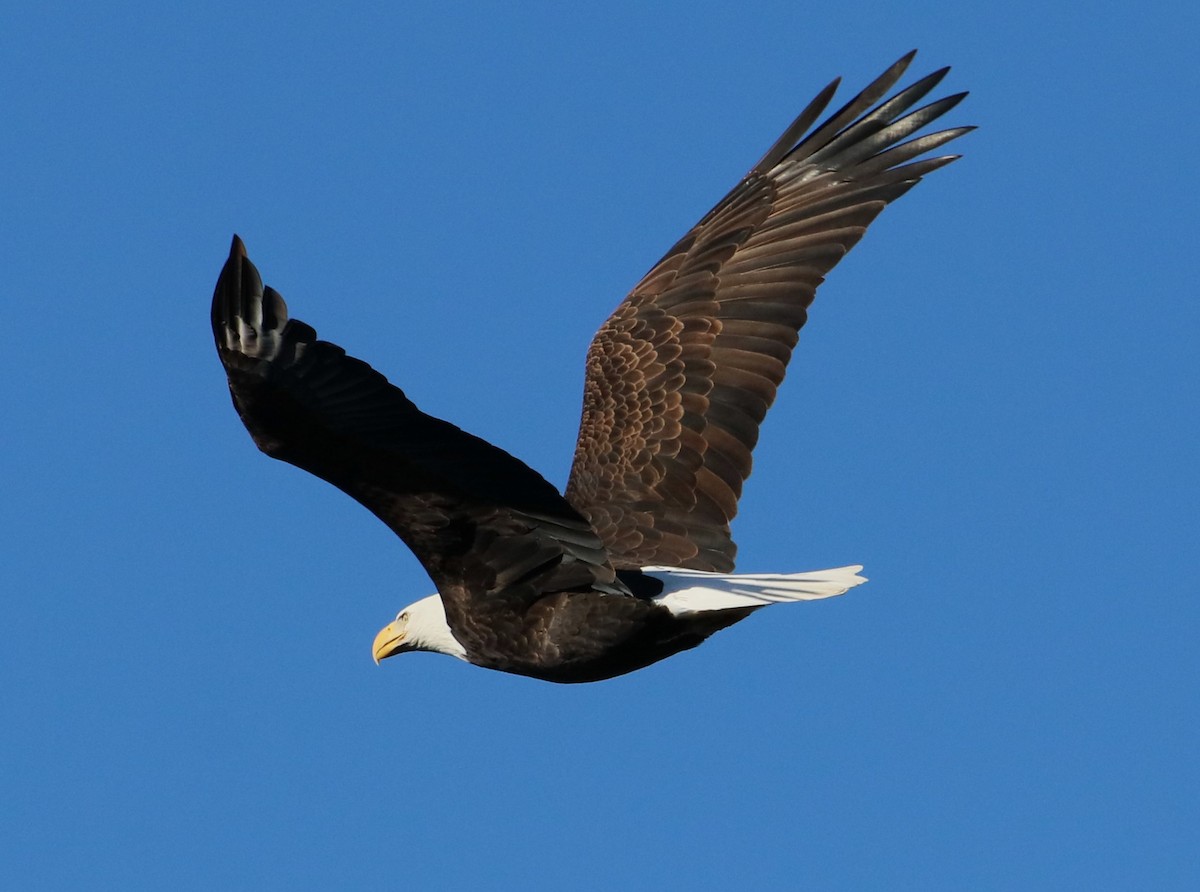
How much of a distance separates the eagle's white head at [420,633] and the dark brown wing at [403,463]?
33 centimetres

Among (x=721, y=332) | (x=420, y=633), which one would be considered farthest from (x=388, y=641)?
(x=721, y=332)

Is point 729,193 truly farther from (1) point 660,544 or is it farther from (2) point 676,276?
(1) point 660,544

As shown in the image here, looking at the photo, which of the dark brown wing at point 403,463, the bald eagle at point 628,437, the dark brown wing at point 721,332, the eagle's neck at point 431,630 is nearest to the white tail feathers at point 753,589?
the bald eagle at point 628,437

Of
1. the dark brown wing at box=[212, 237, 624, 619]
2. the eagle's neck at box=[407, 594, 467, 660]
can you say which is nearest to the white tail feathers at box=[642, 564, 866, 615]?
the dark brown wing at box=[212, 237, 624, 619]

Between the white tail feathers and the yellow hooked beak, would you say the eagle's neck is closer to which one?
the yellow hooked beak

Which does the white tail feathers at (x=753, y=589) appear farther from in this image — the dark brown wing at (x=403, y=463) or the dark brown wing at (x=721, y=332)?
the dark brown wing at (x=721, y=332)

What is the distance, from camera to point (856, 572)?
341 inches

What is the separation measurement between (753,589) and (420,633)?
177 cm

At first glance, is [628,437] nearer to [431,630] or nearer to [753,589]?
[431,630]

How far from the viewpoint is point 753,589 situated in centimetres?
865

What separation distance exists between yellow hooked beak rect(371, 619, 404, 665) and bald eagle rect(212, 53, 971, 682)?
0.01 m

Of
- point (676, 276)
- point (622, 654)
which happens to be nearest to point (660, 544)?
point (622, 654)

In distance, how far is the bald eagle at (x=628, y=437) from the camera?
755cm

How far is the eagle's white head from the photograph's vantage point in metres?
9.34
